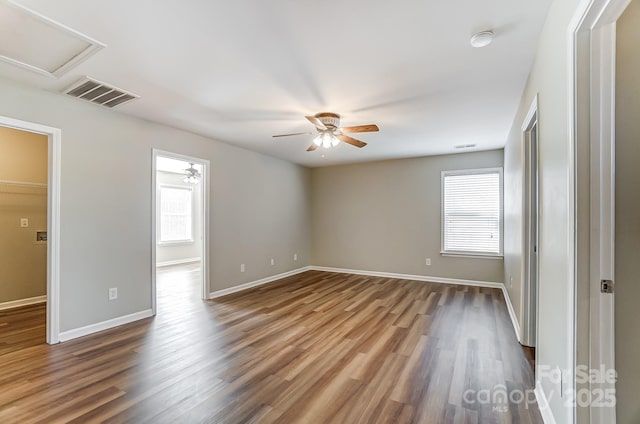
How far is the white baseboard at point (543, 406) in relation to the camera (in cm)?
177

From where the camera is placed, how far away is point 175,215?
327 inches

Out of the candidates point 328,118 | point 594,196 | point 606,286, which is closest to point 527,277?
point 606,286

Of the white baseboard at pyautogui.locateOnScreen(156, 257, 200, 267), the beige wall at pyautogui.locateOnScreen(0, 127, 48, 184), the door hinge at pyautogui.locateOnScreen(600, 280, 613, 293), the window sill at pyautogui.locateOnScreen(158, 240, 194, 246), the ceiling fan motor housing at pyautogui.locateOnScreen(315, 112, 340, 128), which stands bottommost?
the white baseboard at pyautogui.locateOnScreen(156, 257, 200, 267)

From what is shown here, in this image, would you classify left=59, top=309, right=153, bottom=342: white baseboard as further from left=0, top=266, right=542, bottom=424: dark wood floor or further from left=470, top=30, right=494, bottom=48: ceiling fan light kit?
left=470, top=30, right=494, bottom=48: ceiling fan light kit

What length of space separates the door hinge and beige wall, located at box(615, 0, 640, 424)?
3cm

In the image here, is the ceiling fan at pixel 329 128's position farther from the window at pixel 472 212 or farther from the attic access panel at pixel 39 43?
the window at pixel 472 212

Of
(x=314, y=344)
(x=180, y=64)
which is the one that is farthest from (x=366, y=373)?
(x=180, y=64)

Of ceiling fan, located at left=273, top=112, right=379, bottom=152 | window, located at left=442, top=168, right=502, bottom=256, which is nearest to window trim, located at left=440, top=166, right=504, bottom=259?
window, located at left=442, top=168, right=502, bottom=256

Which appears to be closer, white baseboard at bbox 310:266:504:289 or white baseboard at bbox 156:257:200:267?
white baseboard at bbox 310:266:504:289

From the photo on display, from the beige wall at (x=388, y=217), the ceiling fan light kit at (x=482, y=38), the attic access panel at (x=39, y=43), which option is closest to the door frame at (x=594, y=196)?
the ceiling fan light kit at (x=482, y=38)

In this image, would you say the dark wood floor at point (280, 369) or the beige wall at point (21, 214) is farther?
the beige wall at point (21, 214)

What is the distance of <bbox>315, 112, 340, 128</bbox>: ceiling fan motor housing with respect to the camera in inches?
135

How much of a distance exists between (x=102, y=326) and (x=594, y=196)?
446 cm

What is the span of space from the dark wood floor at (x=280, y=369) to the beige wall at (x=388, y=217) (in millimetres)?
1820
